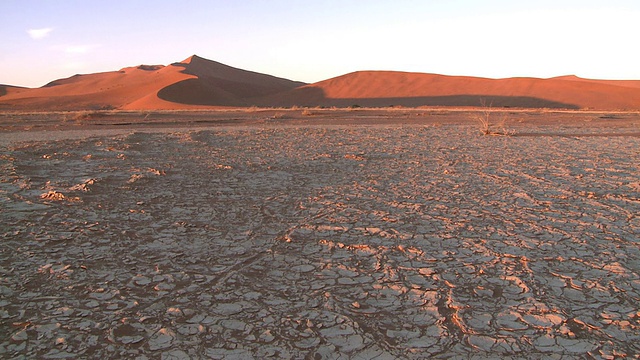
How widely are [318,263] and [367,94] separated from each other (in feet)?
184

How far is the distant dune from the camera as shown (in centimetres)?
4750

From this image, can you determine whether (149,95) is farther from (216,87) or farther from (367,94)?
(367,94)

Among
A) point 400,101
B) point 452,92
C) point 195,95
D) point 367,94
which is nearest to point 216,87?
point 195,95

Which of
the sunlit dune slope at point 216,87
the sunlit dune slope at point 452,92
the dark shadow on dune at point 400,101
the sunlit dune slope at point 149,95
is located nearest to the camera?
the sunlit dune slope at point 149,95

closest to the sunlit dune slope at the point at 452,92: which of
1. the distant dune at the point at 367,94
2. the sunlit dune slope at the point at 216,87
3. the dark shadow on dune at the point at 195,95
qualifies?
the distant dune at the point at 367,94

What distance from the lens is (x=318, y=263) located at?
3820 millimetres

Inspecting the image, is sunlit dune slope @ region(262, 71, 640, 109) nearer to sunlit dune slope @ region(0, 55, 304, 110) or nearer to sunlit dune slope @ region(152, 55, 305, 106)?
sunlit dune slope @ region(152, 55, 305, 106)

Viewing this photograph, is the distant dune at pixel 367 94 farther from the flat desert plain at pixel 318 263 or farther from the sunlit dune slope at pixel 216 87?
the flat desert plain at pixel 318 263

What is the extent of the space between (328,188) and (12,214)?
3687mm

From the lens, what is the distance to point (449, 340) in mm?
2662

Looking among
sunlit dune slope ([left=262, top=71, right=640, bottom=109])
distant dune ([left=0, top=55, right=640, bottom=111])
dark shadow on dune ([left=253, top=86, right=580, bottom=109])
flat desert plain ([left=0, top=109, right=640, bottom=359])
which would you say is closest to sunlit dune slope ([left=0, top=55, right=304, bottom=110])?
distant dune ([left=0, top=55, right=640, bottom=111])

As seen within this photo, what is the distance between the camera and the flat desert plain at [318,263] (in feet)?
8.76

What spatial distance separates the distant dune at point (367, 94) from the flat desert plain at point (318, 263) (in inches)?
1410

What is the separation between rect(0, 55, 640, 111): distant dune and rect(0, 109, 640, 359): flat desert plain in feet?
117
